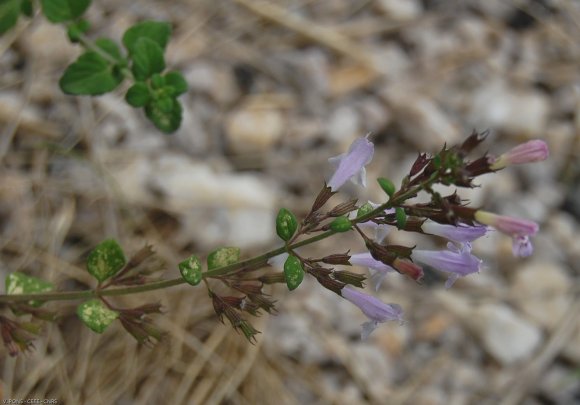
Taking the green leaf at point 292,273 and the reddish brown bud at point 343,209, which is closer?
the green leaf at point 292,273

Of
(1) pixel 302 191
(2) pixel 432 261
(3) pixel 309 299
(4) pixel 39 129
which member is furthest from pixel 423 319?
(4) pixel 39 129

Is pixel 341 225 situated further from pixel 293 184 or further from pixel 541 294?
pixel 541 294

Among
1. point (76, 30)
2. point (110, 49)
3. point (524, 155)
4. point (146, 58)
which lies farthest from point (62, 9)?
point (524, 155)

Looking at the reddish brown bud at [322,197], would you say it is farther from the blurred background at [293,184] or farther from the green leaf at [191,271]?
the blurred background at [293,184]

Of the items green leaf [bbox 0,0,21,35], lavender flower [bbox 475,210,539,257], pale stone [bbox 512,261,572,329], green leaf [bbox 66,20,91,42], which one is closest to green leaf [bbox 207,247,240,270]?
lavender flower [bbox 475,210,539,257]

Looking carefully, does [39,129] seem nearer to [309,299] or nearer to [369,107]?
[309,299]

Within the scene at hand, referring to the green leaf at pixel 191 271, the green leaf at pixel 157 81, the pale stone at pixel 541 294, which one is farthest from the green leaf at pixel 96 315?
the pale stone at pixel 541 294

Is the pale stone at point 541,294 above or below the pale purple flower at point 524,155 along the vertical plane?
below
